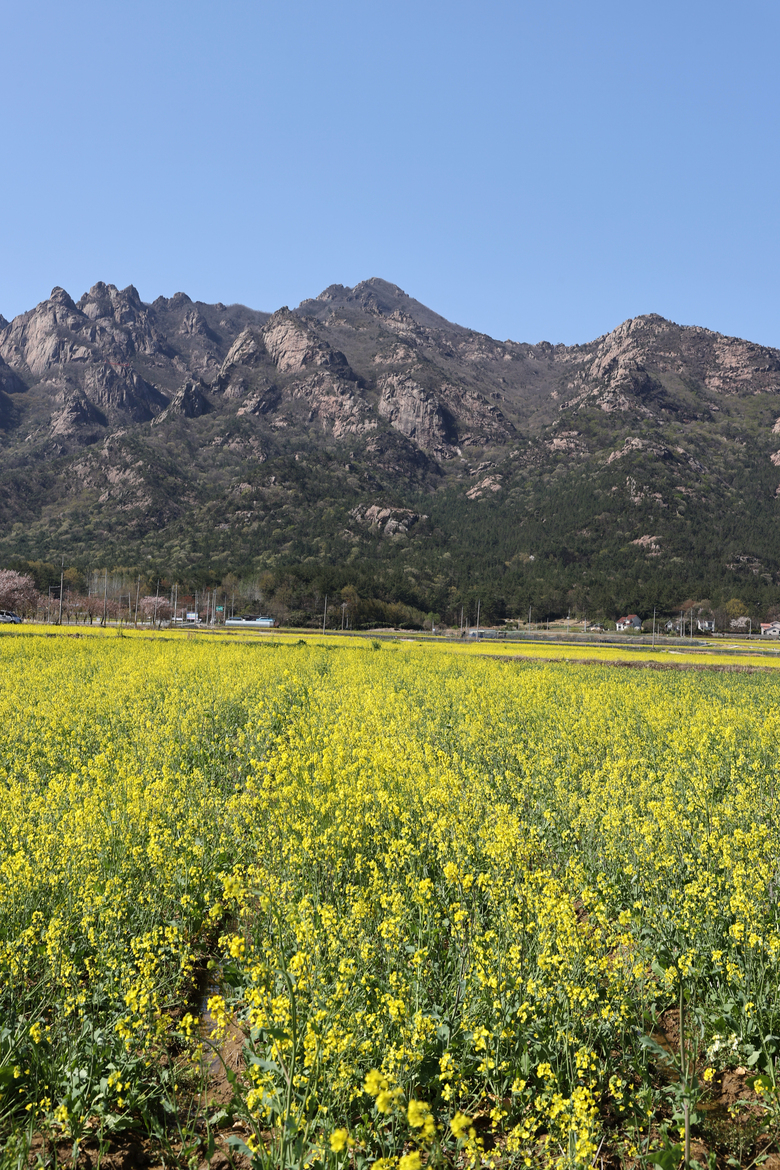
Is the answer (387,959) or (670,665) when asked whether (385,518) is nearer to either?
(670,665)

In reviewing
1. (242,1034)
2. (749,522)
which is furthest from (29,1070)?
(749,522)

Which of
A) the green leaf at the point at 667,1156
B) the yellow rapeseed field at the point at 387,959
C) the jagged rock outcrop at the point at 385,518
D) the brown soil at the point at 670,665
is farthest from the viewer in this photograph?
the jagged rock outcrop at the point at 385,518

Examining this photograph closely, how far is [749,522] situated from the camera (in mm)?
142375

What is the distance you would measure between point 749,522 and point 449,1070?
164 metres

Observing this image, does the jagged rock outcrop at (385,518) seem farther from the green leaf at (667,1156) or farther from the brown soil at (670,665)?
the green leaf at (667,1156)

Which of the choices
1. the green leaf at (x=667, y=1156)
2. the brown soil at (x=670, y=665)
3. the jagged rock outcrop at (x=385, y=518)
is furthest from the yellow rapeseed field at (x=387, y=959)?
the jagged rock outcrop at (x=385, y=518)

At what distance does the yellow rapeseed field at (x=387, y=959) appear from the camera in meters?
3.15

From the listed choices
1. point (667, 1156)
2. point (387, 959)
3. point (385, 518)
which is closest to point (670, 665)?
point (387, 959)

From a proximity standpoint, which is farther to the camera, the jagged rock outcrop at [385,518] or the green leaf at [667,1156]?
the jagged rock outcrop at [385,518]

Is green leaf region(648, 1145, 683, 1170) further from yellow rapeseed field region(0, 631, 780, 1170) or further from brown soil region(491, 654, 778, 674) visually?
brown soil region(491, 654, 778, 674)

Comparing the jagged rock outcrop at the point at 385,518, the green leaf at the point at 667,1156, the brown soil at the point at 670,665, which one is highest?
the jagged rock outcrop at the point at 385,518

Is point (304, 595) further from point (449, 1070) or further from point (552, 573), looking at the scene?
point (449, 1070)

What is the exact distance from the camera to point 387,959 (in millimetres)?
3996

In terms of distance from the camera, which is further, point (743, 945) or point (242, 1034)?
point (743, 945)
